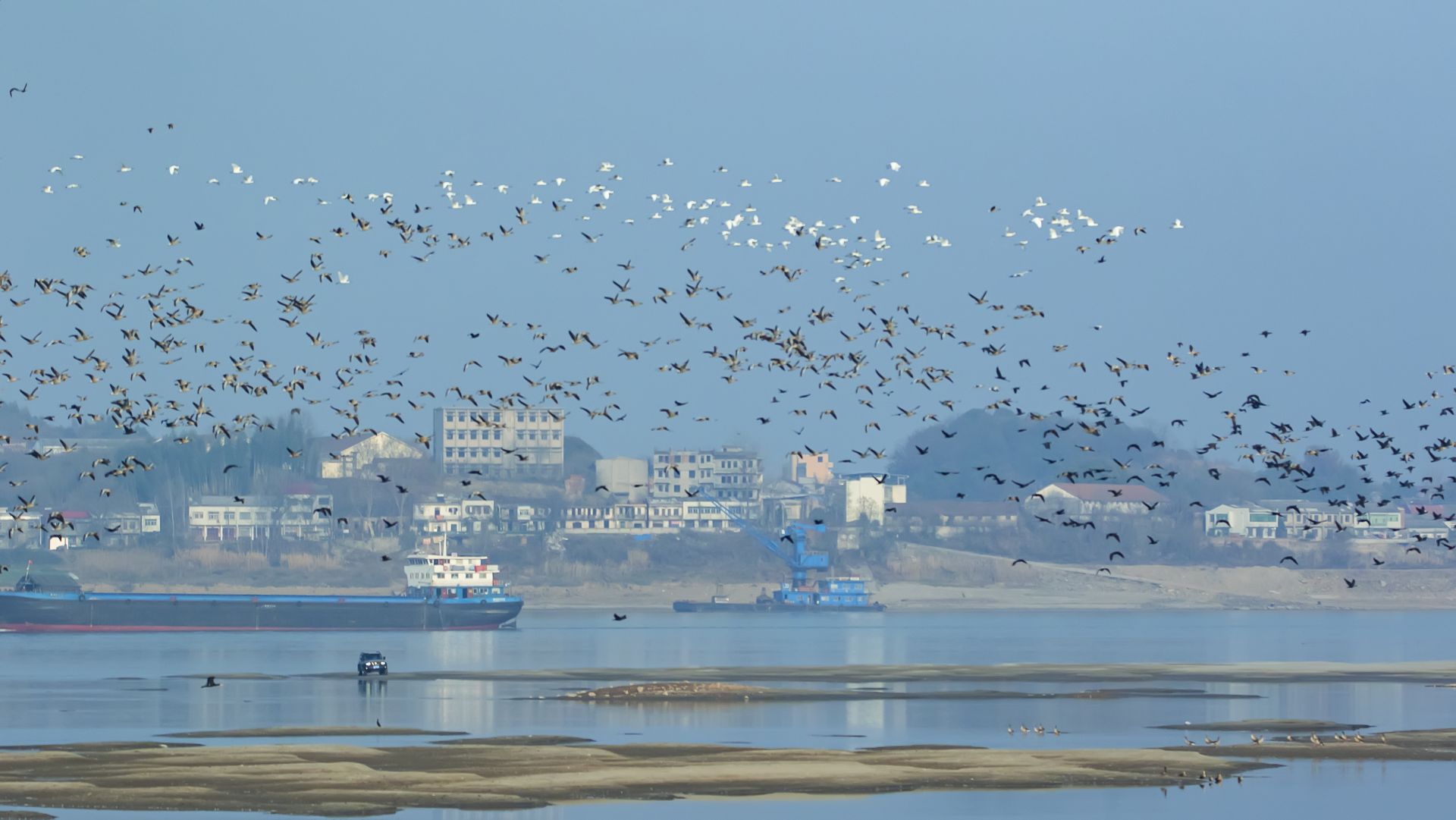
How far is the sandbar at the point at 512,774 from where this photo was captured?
65625 millimetres

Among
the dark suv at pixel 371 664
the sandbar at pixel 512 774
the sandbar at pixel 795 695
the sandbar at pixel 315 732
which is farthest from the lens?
the dark suv at pixel 371 664

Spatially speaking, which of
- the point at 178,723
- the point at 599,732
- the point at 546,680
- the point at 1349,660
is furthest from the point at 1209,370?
the point at 1349,660

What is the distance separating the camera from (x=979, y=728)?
8994 cm

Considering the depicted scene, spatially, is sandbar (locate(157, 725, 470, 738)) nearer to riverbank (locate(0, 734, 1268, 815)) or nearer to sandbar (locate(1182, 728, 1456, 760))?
riverbank (locate(0, 734, 1268, 815))

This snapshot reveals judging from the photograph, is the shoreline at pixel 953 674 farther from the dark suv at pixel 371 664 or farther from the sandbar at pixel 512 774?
the sandbar at pixel 512 774

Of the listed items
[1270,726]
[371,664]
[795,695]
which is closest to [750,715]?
[795,695]

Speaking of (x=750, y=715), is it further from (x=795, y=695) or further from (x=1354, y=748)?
(x=1354, y=748)

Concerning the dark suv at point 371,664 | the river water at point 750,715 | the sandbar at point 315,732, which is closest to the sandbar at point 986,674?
the dark suv at point 371,664

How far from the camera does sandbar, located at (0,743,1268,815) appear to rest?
65.6m

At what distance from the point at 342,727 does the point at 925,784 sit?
27644mm

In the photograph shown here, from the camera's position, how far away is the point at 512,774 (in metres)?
71.6

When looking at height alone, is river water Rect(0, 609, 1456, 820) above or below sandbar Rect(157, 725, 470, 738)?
below

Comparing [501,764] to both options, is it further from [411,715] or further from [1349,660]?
[1349,660]

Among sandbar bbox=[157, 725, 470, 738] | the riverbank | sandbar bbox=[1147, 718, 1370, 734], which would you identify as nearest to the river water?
sandbar bbox=[157, 725, 470, 738]
